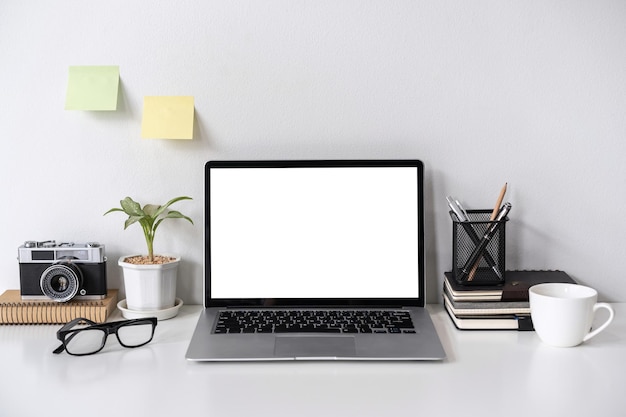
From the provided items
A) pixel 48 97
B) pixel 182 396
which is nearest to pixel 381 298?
pixel 182 396

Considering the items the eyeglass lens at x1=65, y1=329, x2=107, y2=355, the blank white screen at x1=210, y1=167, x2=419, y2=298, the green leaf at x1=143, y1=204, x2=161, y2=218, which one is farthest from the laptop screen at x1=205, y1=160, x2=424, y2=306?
the eyeglass lens at x1=65, y1=329, x2=107, y2=355

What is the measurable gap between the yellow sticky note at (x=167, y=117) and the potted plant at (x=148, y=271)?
0.13 meters

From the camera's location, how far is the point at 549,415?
0.89 meters

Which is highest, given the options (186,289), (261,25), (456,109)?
(261,25)

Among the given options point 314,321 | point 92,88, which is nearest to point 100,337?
point 314,321

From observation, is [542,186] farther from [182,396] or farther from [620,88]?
[182,396]

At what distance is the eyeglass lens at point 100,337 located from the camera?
1.12 m

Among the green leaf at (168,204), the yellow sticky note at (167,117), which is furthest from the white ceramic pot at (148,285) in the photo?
the yellow sticky note at (167,117)

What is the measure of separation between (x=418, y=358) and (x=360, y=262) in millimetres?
269

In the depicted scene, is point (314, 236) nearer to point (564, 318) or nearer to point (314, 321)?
point (314, 321)

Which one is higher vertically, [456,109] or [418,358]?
[456,109]

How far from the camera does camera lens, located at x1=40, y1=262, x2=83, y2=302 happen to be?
1.24 meters

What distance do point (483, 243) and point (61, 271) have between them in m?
0.79

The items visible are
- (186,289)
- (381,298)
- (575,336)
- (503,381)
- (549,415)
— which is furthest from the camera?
(186,289)
